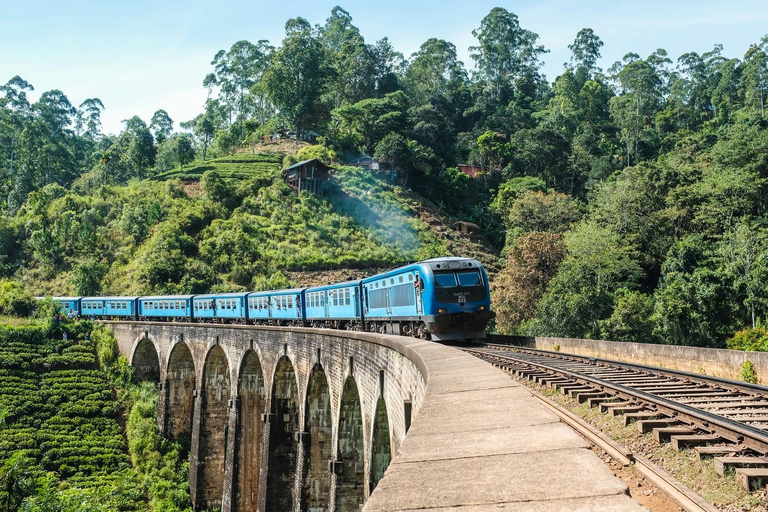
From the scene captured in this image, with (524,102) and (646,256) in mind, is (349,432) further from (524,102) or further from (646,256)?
(524,102)

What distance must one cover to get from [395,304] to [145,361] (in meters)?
23.0

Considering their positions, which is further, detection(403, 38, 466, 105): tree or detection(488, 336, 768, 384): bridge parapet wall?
detection(403, 38, 466, 105): tree

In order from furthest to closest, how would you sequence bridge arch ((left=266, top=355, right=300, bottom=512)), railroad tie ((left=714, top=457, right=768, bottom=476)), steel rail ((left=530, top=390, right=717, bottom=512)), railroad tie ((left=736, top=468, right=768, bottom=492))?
bridge arch ((left=266, top=355, right=300, bottom=512)) → railroad tie ((left=714, top=457, right=768, bottom=476)) → railroad tie ((left=736, top=468, right=768, bottom=492)) → steel rail ((left=530, top=390, right=717, bottom=512))

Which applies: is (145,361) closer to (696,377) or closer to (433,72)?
(696,377)

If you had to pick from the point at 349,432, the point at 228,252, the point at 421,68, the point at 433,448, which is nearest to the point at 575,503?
the point at 433,448

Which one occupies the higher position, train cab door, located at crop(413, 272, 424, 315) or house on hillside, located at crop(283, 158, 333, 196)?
house on hillside, located at crop(283, 158, 333, 196)

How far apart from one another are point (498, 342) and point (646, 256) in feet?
69.8

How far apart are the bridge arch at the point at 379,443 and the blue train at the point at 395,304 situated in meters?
4.92

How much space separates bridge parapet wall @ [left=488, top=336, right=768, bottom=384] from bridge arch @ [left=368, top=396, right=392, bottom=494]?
5.50m

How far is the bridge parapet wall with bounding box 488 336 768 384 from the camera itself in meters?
11.6

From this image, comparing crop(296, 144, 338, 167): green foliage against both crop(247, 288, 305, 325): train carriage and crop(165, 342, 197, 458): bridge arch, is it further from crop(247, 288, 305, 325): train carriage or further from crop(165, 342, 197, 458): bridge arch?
crop(247, 288, 305, 325): train carriage

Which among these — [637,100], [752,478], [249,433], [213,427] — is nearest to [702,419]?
Answer: [752,478]

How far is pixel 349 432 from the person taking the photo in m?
16.7

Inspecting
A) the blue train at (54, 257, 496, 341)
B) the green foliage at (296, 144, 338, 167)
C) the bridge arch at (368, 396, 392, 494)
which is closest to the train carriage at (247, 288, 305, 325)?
the blue train at (54, 257, 496, 341)
